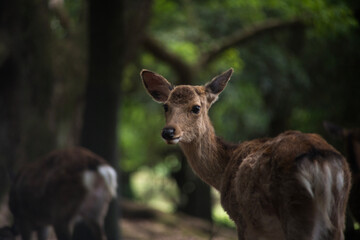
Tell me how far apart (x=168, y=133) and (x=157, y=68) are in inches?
491

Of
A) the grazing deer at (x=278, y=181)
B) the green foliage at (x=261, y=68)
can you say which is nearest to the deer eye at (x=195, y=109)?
the grazing deer at (x=278, y=181)

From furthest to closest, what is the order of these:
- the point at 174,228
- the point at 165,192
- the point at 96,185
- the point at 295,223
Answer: the point at 165,192 < the point at 174,228 < the point at 96,185 < the point at 295,223

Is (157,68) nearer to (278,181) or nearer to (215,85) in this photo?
(215,85)

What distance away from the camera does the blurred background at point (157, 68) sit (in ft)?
30.6

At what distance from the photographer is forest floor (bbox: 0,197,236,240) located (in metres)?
11.4

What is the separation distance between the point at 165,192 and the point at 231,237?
15723 millimetres

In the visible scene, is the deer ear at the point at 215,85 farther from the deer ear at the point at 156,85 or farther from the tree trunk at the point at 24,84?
the tree trunk at the point at 24,84

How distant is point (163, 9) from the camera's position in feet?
51.4

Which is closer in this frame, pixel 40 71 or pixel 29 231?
pixel 29 231

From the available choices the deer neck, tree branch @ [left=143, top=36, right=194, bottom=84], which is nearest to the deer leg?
the deer neck

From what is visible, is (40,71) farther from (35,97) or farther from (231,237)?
(231,237)

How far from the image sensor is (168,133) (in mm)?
5246

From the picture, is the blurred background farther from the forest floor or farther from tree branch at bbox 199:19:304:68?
the forest floor

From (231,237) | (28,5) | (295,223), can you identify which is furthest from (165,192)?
(295,223)
